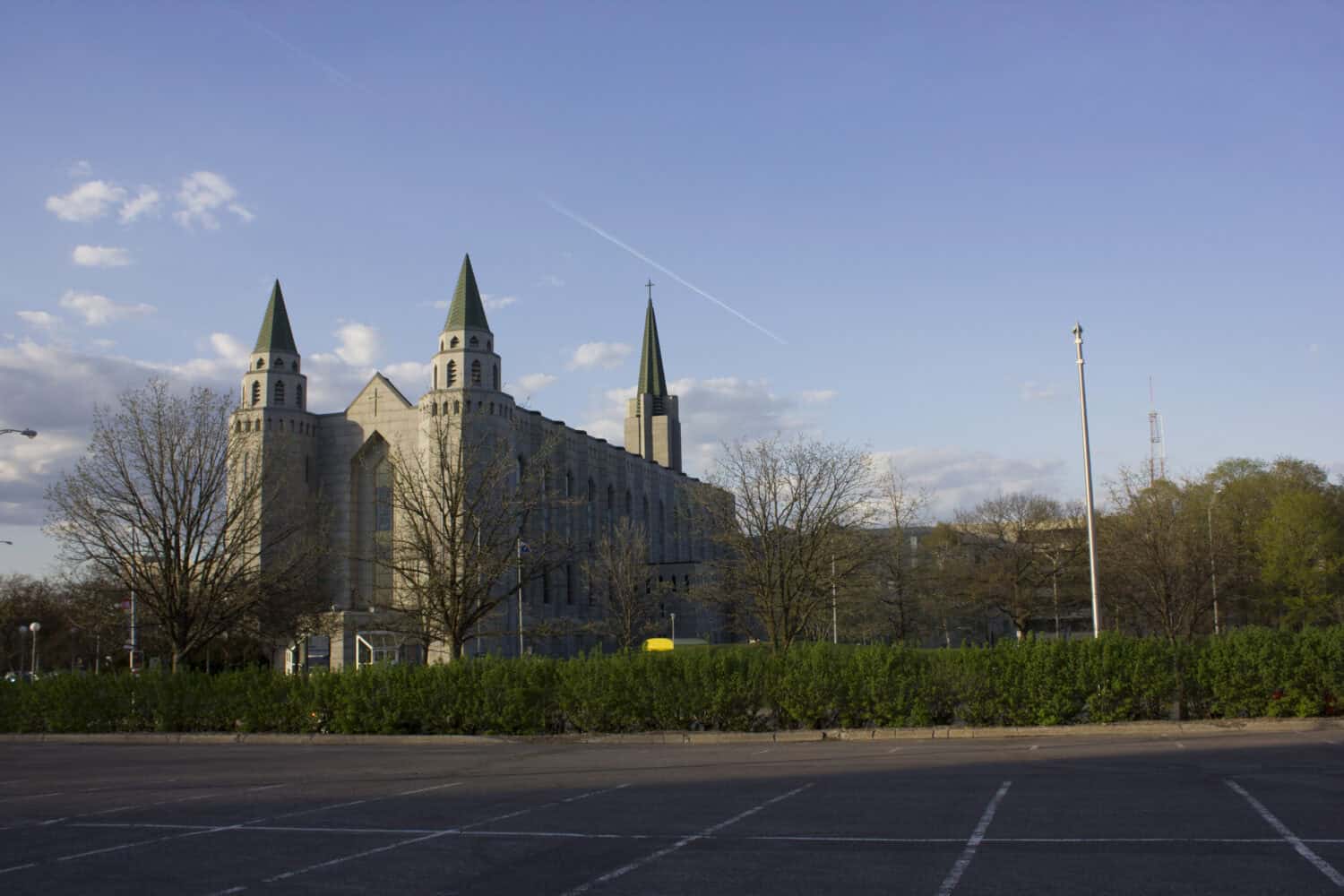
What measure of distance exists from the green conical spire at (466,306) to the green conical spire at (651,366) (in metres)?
52.1

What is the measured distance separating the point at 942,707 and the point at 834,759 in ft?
17.5

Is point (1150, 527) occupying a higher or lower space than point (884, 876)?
higher

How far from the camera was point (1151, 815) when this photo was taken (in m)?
11.2

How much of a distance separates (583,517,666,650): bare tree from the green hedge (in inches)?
1718

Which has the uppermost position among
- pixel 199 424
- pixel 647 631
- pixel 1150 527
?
pixel 199 424

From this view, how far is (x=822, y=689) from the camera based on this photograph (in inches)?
878

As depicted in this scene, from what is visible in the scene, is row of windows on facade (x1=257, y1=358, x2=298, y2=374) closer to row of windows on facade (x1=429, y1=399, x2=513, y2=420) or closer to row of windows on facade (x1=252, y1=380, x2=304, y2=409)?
row of windows on facade (x1=252, y1=380, x2=304, y2=409)

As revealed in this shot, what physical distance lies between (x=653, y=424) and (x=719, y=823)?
117 meters

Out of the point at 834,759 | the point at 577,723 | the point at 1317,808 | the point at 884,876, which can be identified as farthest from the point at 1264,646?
the point at 884,876

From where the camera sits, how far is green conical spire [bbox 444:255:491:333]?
253ft

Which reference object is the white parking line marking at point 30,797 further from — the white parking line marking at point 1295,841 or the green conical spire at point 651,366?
the green conical spire at point 651,366

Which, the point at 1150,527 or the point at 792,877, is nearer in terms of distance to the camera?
the point at 792,877

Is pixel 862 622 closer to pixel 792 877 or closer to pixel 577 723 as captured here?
pixel 577 723

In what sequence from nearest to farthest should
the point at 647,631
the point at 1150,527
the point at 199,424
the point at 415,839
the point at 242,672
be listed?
the point at 415,839, the point at 242,672, the point at 199,424, the point at 1150,527, the point at 647,631
